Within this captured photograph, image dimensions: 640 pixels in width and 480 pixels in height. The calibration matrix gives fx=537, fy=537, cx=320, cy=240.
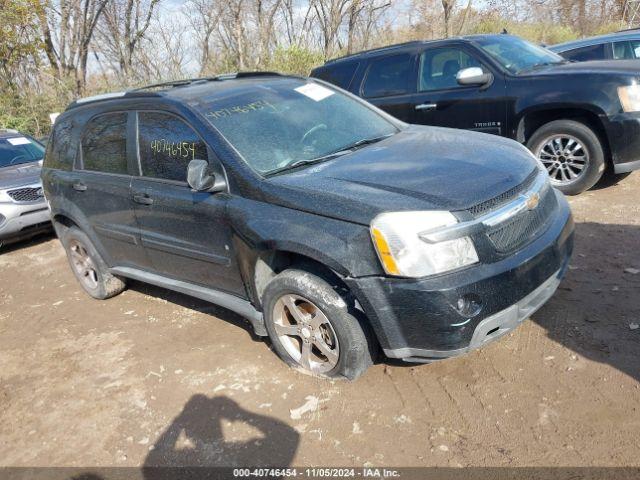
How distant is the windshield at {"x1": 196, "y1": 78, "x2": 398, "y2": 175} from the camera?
3438 mm

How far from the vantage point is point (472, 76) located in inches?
226

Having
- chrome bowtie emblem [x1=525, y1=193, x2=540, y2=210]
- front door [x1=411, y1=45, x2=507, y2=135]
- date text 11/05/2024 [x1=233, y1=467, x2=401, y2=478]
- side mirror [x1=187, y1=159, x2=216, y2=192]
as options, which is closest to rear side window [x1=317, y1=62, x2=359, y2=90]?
front door [x1=411, y1=45, x2=507, y2=135]

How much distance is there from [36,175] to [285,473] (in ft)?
21.9

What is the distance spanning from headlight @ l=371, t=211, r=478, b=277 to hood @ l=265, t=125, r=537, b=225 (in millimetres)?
58

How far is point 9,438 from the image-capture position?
3.30 metres

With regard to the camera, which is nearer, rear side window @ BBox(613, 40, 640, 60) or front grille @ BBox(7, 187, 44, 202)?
front grille @ BBox(7, 187, 44, 202)

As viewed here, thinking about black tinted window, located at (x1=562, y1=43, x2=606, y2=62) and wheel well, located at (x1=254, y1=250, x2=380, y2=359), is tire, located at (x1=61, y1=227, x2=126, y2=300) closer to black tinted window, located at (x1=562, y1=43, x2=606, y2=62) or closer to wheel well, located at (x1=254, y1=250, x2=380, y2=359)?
wheel well, located at (x1=254, y1=250, x2=380, y2=359)

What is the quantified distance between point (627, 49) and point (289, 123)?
646cm

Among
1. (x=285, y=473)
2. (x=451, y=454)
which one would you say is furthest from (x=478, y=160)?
(x=285, y=473)

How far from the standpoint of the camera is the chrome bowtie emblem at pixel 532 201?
297 cm

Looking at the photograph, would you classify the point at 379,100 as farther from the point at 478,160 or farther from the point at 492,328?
the point at 492,328

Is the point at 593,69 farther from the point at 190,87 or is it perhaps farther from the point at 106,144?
the point at 106,144

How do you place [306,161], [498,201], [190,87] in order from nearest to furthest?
[498,201]
[306,161]
[190,87]

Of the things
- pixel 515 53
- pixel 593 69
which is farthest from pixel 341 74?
pixel 593 69
